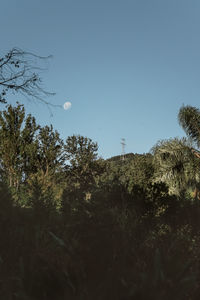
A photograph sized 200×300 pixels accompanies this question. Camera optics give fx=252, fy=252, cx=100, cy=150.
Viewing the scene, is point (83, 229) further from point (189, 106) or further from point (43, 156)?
point (43, 156)

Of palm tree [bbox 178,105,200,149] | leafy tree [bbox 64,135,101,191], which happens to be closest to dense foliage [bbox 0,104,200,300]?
palm tree [bbox 178,105,200,149]

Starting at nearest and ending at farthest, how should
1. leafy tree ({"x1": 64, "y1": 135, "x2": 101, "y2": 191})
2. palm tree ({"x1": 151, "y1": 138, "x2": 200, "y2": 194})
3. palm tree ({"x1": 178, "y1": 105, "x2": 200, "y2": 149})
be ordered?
palm tree ({"x1": 151, "y1": 138, "x2": 200, "y2": 194}) → palm tree ({"x1": 178, "y1": 105, "x2": 200, "y2": 149}) → leafy tree ({"x1": 64, "y1": 135, "x2": 101, "y2": 191})

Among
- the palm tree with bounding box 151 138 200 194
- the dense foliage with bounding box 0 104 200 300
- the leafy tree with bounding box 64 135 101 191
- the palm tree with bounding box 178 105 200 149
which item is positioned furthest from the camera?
the leafy tree with bounding box 64 135 101 191

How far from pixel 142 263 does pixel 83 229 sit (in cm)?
33

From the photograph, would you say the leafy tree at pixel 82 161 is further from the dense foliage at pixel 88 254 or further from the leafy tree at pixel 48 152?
the dense foliage at pixel 88 254

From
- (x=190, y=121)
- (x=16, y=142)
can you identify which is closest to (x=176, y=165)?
(x=190, y=121)

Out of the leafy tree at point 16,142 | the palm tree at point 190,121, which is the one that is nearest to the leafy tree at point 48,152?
the leafy tree at point 16,142

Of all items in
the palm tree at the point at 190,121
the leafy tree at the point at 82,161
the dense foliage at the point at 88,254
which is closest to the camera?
the dense foliage at the point at 88,254

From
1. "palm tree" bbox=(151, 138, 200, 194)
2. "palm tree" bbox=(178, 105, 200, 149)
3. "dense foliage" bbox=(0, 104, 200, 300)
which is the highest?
"palm tree" bbox=(178, 105, 200, 149)

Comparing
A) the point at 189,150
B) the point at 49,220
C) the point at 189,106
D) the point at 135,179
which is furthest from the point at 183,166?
the point at 49,220

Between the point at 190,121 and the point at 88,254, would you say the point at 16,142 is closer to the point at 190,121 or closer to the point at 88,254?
the point at 190,121

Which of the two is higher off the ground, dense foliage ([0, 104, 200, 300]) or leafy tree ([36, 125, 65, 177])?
leafy tree ([36, 125, 65, 177])

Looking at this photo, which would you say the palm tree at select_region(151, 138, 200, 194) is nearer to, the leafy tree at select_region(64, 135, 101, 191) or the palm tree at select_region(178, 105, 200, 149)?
the palm tree at select_region(178, 105, 200, 149)

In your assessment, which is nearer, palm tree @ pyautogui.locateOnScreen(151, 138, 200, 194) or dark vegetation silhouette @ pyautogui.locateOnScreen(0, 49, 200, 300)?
dark vegetation silhouette @ pyautogui.locateOnScreen(0, 49, 200, 300)
